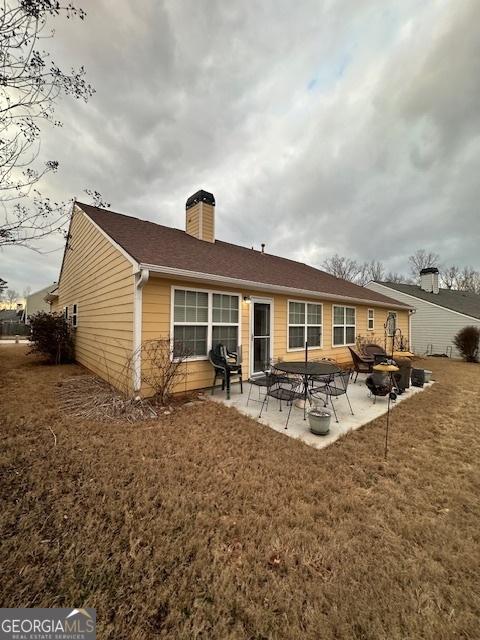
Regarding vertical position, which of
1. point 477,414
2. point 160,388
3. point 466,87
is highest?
point 466,87

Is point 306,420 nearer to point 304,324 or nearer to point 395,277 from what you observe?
point 304,324

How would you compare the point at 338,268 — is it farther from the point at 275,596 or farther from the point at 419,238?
the point at 275,596

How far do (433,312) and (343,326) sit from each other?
12.0 metres

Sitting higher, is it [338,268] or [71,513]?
[338,268]

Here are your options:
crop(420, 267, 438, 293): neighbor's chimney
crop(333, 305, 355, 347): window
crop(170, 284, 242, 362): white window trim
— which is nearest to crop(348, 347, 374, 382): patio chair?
crop(333, 305, 355, 347): window

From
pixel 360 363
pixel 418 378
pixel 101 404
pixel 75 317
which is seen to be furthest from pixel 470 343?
pixel 75 317

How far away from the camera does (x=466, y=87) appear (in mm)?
6922

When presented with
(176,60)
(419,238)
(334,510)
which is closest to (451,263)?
(419,238)

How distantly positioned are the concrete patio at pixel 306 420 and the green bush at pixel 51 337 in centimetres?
715

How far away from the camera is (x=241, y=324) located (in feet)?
22.2

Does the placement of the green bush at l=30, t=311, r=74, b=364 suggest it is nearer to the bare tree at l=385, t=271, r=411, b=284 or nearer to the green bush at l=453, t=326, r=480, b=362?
the green bush at l=453, t=326, r=480, b=362

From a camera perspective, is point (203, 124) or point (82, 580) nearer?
point (82, 580)

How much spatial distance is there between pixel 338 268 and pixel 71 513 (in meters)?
Result: 35.6

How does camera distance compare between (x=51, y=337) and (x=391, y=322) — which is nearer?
(x=51, y=337)
